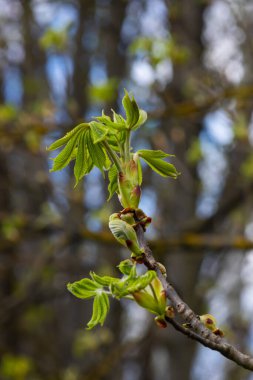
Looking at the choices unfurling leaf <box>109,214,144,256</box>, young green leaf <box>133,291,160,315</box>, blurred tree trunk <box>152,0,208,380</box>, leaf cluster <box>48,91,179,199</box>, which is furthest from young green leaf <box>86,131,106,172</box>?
blurred tree trunk <box>152,0,208,380</box>

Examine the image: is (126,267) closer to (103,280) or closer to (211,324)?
(103,280)

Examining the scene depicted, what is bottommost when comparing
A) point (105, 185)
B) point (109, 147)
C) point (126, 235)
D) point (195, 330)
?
point (195, 330)

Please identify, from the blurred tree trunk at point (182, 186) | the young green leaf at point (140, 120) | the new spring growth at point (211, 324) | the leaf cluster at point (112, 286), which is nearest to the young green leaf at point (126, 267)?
the leaf cluster at point (112, 286)

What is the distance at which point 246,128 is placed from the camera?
335 cm

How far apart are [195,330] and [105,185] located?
12.3ft

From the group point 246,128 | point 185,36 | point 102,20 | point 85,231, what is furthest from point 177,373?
point 102,20

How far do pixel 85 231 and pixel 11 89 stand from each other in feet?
11.0

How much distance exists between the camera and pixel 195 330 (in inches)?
33.3

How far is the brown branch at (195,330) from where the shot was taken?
78 cm

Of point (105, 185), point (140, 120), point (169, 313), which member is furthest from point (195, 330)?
point (105, 185)

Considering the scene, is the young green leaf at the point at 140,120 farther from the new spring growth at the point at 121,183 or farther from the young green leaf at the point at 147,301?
the young green leaf at the point at 147,301

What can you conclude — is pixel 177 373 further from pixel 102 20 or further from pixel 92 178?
pixel 102 20

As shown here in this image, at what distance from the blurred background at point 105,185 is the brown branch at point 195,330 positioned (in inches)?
88.7

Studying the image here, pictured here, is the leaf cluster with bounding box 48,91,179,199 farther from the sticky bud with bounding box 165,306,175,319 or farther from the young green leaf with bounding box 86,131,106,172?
the sticky bud with bounding box 165,306,175,319
